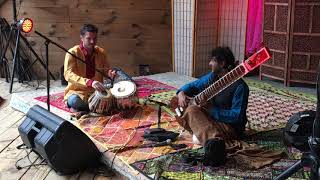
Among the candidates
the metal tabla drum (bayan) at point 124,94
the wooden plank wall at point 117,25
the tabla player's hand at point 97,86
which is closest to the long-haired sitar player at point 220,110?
the metal tabla drum (bayan) at point 124,94

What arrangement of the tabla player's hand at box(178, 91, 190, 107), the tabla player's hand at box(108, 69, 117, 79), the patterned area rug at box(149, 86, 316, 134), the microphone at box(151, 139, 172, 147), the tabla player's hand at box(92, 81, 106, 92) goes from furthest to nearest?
the tabla player's hand at box(108, 69, 117, 79) < the tabla player's hand at box(92, 81, 106, 92) < the patterned area rug at box(149, 86, 316, 134) < the tabla player's hand at box(178, 91, 190, 107) < the microphone at box(151, 139, 172, 147)

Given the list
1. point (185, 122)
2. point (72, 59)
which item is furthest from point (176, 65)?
point (185, 122)

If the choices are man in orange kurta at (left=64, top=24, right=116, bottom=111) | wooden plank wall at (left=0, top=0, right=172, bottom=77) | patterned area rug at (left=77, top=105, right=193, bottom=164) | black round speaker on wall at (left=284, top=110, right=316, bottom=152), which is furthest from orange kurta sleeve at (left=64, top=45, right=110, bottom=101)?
black round speaker on wall at (left=284, top=110, right=316, bottom=152)

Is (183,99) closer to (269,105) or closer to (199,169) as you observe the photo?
(199,169)

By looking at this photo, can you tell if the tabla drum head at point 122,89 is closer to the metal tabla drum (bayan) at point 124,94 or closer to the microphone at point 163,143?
the metal tabla drum (bayan) at point 124,94

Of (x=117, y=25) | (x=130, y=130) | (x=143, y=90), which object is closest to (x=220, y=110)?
(x=130, y=130)

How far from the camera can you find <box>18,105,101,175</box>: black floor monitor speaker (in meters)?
3.03

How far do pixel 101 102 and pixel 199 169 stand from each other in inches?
59.1

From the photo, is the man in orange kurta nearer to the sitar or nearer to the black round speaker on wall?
the sitar

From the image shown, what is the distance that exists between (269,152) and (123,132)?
52.2 inches

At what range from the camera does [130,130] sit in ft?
12.4

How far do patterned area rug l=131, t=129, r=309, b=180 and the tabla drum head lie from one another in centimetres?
116

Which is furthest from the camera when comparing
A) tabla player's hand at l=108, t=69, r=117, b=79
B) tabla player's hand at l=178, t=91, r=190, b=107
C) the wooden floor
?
tabla player's hand at l=108, t=69, r=117, b=79

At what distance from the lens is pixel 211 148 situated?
2.93 metres
